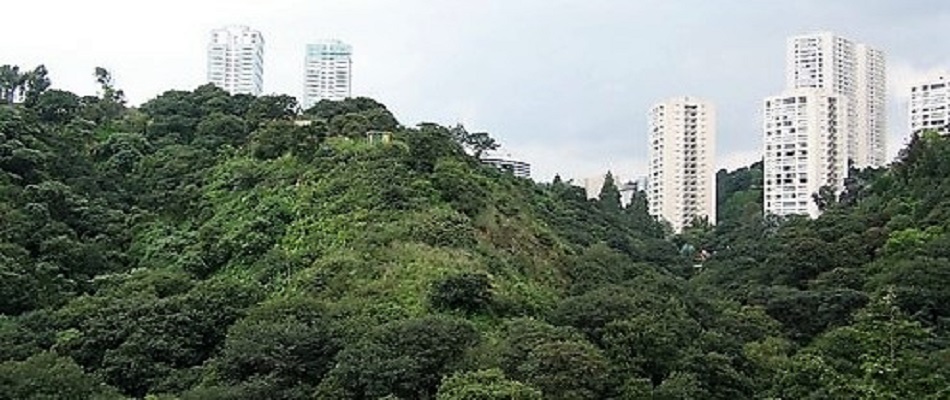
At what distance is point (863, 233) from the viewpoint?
111 feet

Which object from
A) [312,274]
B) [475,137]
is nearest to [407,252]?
[312,274]

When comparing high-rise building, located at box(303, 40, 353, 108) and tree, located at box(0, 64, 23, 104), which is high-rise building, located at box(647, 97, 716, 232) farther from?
tree, located at box(0, 64, 23, 104)

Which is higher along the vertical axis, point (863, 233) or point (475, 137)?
point (475, 137)

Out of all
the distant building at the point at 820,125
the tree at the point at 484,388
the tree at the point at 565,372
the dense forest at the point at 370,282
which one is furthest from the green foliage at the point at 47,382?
the distant building at the point at 820,125

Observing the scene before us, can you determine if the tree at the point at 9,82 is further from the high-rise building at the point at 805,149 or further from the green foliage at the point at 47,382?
the high-rise building at the point at 805,149

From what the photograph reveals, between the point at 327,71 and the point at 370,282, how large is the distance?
36.3m

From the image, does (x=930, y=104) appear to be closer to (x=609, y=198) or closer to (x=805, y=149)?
(x=805, y=149)

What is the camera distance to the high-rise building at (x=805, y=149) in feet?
198

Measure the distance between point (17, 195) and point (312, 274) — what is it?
25.6 ft

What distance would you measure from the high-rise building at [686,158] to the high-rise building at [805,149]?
210 inches

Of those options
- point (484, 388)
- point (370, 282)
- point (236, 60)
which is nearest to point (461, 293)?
point (370, 282)

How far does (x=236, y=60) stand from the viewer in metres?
56.6

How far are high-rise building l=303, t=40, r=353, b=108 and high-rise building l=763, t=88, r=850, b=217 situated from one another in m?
21.2

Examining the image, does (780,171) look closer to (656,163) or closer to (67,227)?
(656,163)
